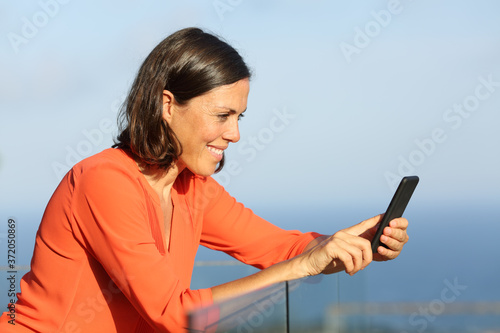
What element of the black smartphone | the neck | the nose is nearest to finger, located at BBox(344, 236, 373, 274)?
the black smartphone

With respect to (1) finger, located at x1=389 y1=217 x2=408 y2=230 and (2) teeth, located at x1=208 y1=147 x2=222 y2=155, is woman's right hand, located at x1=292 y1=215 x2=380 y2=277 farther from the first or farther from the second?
(2) teeth, located at x1=208 y1=147 x2=222 y2=155

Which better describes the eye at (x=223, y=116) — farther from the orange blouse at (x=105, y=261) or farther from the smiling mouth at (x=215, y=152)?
the orange blouse at (x=105, y=261)

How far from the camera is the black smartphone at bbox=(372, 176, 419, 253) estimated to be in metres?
1.54

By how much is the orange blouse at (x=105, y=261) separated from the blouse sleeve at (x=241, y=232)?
17 cm

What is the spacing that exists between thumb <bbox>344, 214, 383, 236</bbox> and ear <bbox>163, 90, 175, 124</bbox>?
1.91 feet

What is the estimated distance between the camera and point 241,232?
2.02 metres

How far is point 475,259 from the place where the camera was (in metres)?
57.6

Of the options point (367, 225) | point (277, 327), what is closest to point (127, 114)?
point (367, 225)

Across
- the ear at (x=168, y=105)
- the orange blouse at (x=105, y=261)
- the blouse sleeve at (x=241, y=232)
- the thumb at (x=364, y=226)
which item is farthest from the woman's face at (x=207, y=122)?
the thumb at (x=364, y=226)

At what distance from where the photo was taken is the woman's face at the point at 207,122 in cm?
167

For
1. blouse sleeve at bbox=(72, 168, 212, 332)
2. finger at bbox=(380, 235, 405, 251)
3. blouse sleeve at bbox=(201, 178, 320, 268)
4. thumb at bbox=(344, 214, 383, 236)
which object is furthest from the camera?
blouse sleeve at bbox=(201, 178, 320, 268)

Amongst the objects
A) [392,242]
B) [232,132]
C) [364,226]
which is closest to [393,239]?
[392,242]

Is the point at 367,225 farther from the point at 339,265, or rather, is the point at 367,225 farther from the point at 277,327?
the point at 277,327

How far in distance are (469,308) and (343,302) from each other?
3568 mm
